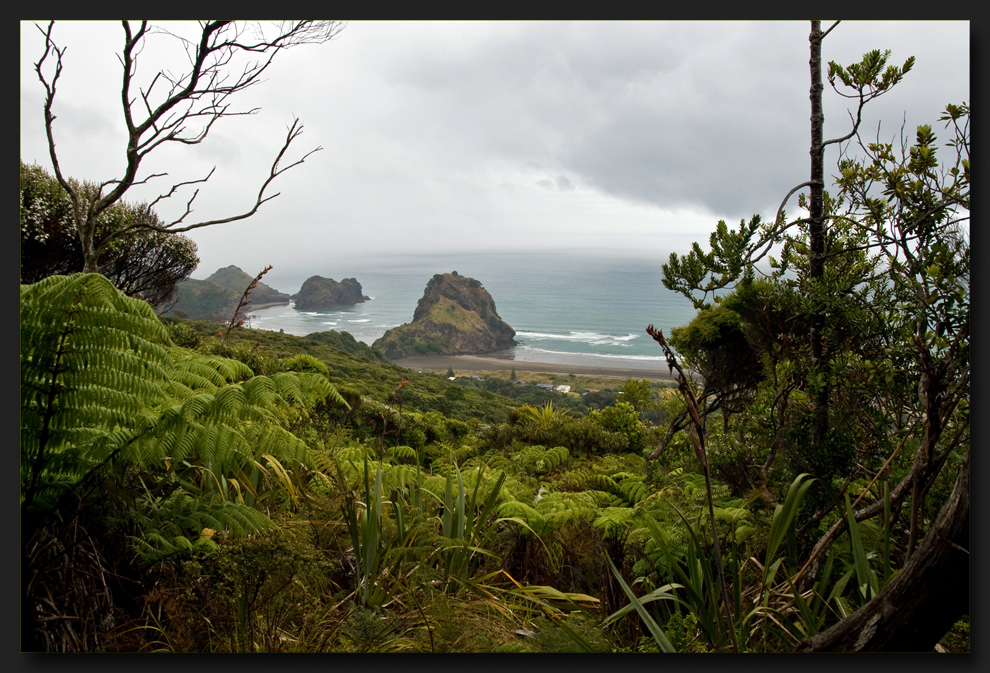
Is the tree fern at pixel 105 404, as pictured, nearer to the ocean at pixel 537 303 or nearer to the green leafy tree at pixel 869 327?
the ocean at pixel 537 303

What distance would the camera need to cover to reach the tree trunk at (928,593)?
145 centimetres

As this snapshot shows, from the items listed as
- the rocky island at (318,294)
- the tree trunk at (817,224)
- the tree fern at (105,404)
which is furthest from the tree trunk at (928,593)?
the rocky island at (318,294)

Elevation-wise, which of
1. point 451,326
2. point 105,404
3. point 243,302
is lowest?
point 105,404

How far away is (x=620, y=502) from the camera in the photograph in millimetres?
2531

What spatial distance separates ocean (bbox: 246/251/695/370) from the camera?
269 cm

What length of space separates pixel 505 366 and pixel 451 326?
1.14 ft

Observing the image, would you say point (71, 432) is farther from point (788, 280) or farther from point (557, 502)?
point (788, 280)

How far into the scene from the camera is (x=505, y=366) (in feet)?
9.66

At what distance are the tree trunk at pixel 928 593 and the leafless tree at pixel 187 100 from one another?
102 inches

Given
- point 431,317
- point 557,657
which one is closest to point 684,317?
point 431,317

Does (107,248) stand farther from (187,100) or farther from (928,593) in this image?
(928,593)

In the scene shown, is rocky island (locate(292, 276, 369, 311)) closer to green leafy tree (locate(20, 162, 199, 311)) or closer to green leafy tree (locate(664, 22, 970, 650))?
green leafy tree (locate(20, 162, 199, 311))

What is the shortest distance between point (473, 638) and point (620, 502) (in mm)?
996

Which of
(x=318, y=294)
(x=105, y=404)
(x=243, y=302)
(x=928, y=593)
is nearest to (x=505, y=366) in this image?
(x=318, y=294)
